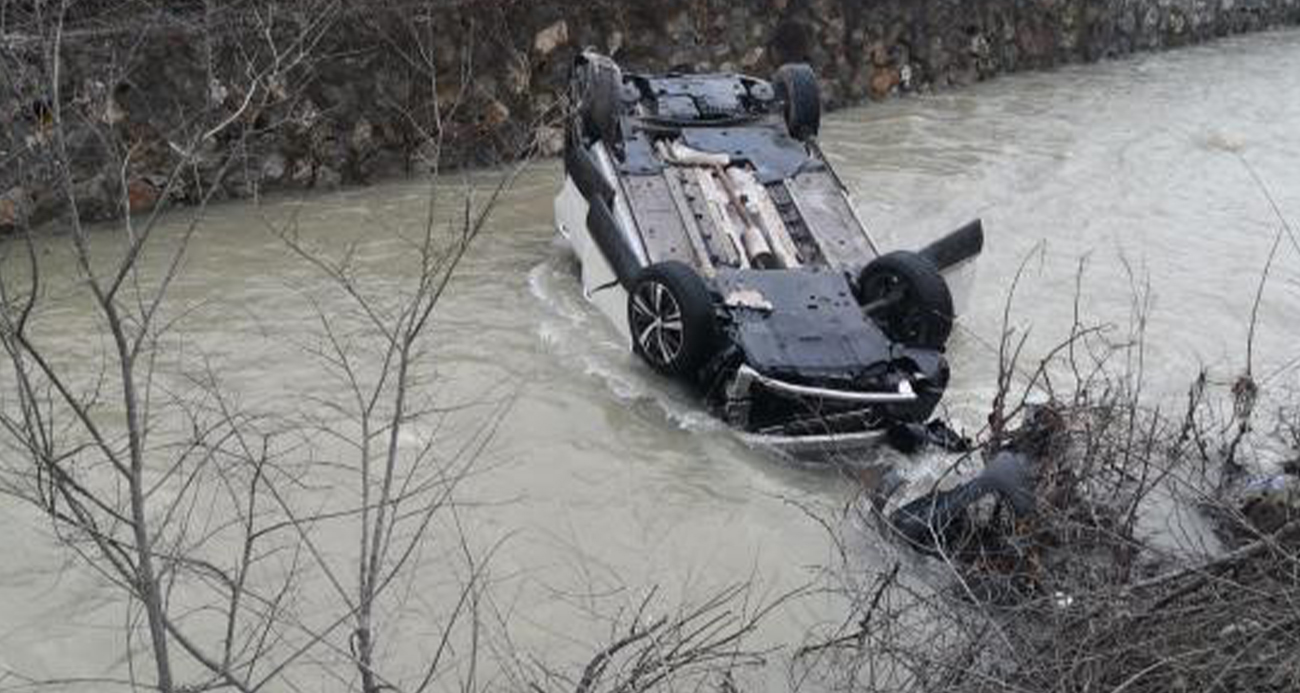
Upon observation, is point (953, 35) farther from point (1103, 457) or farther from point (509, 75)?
point (1103, 457)

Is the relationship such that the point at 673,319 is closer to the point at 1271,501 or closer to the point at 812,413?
the point at 812,413

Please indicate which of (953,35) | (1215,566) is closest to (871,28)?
(953,35)

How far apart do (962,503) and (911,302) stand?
79.4 inches

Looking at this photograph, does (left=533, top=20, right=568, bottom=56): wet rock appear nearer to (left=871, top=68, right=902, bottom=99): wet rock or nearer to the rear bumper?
(left=871, top=68, right=902, bottom=99): wet rock

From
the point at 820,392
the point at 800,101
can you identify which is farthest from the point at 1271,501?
the point at 800,101

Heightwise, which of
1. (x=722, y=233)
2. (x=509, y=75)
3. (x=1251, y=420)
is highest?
(x=509, y=75)

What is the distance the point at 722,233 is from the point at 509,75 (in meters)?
4.53

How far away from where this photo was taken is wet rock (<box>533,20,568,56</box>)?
38.8ft

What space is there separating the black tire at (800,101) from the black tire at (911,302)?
1.97 m

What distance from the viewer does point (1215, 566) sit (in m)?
3.94

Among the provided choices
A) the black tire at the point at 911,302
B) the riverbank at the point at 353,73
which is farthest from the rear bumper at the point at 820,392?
the riverbank at the point at 353,73

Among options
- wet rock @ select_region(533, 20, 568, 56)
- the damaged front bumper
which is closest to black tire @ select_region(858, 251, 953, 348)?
the damaged front bumper

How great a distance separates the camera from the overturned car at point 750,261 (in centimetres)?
660

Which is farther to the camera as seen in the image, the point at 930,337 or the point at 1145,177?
the point at 1145,177
